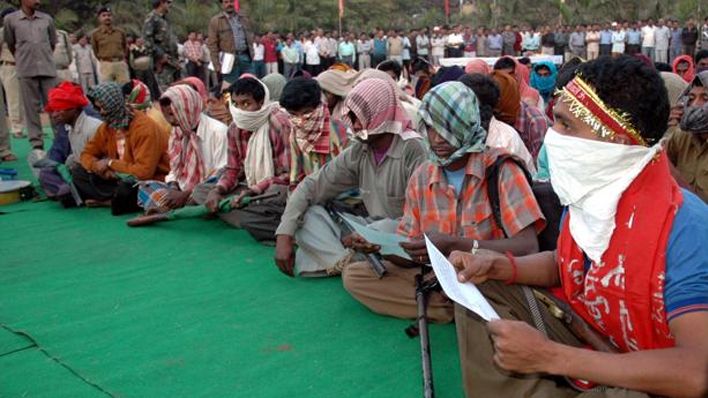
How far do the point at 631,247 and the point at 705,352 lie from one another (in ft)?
0.98

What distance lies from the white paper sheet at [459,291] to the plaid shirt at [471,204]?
773 mm

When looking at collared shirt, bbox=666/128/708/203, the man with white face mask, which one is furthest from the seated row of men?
collared shirt, bbox=666/128/708/203

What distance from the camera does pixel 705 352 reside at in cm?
146

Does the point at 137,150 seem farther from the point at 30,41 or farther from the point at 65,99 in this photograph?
the point at 30,41

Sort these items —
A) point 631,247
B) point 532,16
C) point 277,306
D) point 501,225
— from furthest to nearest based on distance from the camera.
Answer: point 532,16 → point 277,306 → point 501,225 → point 631,247

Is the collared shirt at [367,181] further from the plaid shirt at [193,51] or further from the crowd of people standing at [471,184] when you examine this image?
the plaid shirt at [193,51]

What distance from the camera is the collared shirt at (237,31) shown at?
888cm

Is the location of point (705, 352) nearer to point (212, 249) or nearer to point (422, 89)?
point (212, 249)

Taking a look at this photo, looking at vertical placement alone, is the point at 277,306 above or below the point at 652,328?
below

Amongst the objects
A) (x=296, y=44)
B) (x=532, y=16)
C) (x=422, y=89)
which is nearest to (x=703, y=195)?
(x=422, y=89)

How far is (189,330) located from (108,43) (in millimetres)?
7763

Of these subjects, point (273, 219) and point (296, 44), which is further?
point (296, 44)

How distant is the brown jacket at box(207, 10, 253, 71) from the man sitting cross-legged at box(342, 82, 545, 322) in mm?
6556

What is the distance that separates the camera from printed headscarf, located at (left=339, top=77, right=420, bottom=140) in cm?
354
